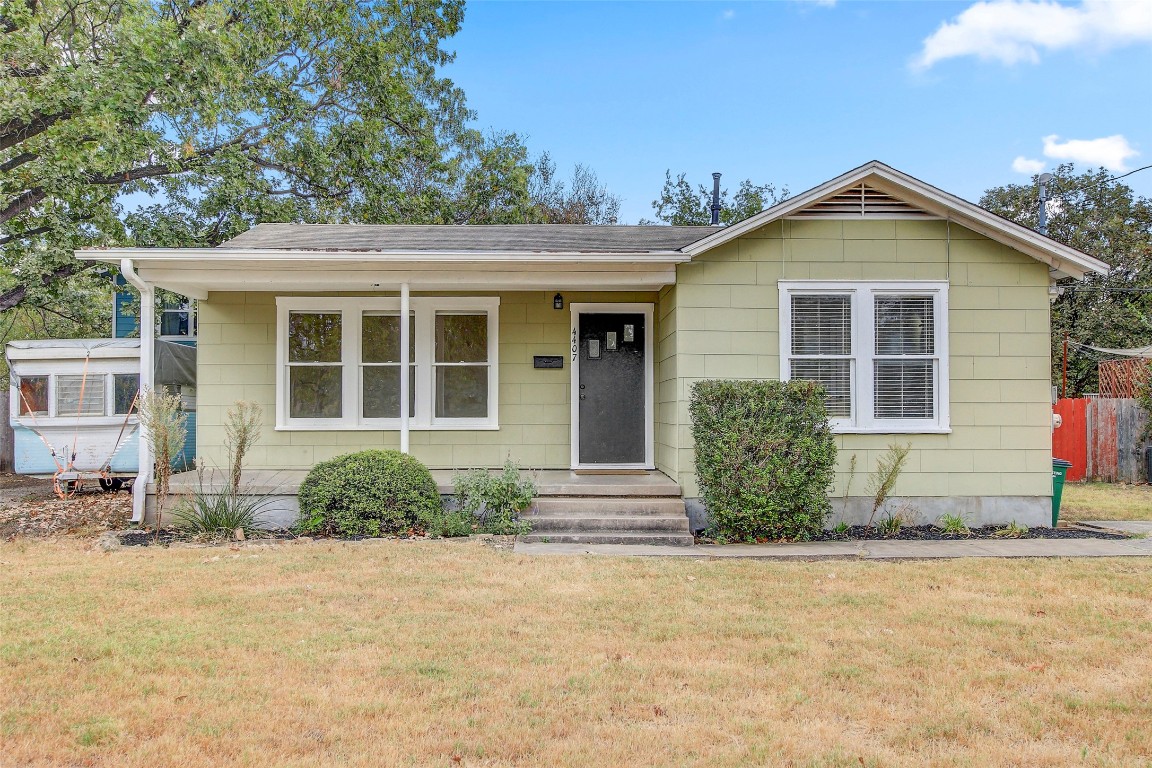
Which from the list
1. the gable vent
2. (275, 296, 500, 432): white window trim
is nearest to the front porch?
(275, 296, 500, 432): white window trim

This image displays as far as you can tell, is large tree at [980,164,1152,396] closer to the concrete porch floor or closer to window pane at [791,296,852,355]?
window pane at [791,296,852,355]

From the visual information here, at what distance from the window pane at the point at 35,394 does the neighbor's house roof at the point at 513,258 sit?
3.21 m

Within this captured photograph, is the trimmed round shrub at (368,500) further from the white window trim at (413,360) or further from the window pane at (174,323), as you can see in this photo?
the window pane at (174,323)

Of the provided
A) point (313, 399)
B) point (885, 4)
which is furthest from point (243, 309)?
point (885, 4)

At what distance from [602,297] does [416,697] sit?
620 cm

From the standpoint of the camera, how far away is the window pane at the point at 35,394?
965 cm

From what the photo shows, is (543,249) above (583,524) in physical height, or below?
above

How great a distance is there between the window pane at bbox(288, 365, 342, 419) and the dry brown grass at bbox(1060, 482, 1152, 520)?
8.56 metres

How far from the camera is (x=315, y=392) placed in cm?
873

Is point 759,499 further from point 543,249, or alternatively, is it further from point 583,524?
point 543,249

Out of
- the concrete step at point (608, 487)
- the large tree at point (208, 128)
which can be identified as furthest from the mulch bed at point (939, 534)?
the large tree at point (208, 128)

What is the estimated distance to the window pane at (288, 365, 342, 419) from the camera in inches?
343

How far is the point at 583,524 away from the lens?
6875 mm

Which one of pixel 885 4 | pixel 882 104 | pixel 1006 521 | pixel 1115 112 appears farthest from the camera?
pixel 1115 112
